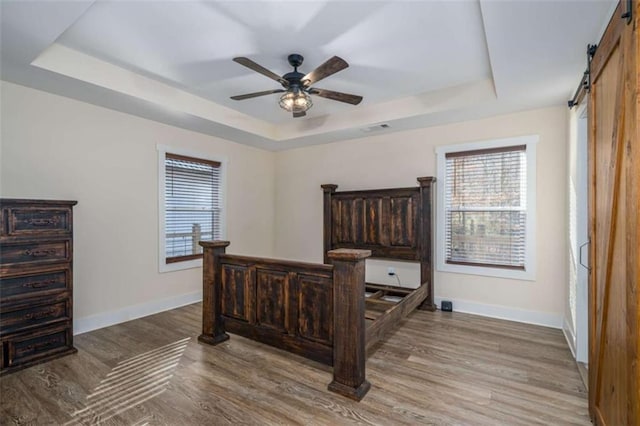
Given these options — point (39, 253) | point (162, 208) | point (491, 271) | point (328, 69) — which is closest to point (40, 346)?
point (39, 253)

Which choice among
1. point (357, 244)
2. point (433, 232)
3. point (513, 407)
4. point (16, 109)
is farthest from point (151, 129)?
point (513, 407)

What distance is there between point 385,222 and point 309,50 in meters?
2.52

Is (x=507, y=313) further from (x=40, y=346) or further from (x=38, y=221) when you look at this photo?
(x=38, y=221)

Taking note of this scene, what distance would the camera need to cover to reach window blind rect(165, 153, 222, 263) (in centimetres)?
441

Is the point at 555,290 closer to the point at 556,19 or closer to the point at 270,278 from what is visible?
the point at 556,19

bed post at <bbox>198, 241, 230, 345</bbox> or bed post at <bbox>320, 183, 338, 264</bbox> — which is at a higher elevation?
bed post at <bbox>320, 183, 338, 264</bbox>

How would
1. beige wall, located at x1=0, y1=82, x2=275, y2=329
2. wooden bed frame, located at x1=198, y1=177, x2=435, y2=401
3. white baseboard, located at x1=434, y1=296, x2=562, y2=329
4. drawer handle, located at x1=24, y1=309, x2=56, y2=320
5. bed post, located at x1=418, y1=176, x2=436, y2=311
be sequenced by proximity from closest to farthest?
wooden bed frame, located at x1=198, y1=177, x2=435, y2=401
drawer handle, located at x1=24, y1=309, x2=56, y2=320
beige wall, located at x1=0, y1=82, x2=275, y2=329
white baseboard, located at x1=434, y1=296, x2=562, y2=329
bed post, located at x1=418, y1=176, x2=436, y2=311

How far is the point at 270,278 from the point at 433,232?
260cm

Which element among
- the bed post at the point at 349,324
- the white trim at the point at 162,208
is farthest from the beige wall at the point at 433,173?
the bed post at the point at 349,324

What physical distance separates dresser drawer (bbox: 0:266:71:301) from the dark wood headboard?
10.6 ft

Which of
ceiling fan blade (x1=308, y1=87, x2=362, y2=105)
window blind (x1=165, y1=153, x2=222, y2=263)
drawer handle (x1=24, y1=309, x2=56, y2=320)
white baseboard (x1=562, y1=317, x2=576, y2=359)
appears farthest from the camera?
window blind (x1=165, y1=153, x2=222, y2=263)

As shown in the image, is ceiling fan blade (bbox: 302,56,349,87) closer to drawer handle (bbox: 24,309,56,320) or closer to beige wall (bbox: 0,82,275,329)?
beige wall (bbox: 0,82,275,329)

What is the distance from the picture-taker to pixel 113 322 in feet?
12.1

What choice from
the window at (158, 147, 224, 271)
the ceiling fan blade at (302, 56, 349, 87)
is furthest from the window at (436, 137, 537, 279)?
the window at (158, 147, 224, 271)
